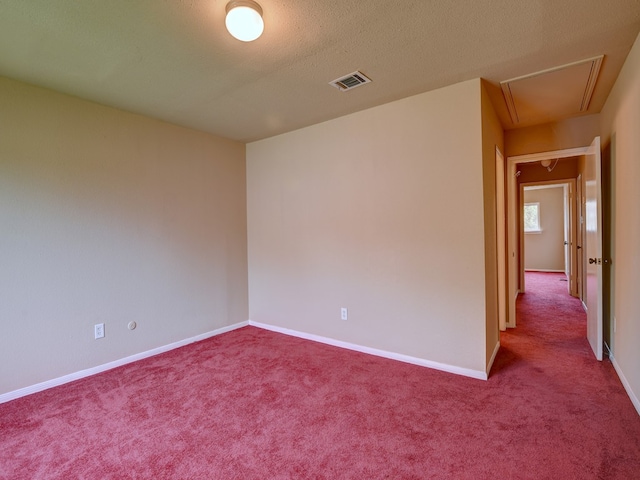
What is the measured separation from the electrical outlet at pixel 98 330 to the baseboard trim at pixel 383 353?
5.81 ft

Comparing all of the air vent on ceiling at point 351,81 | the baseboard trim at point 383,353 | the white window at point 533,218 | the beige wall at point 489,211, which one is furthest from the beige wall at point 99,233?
the white window at point 533,218

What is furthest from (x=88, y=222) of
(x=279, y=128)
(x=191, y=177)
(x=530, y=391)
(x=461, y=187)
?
(x=530, y=391)

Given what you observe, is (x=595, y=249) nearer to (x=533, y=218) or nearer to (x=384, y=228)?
(x=384, y=228)

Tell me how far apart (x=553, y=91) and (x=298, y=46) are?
7.51 ft

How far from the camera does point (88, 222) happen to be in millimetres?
2764

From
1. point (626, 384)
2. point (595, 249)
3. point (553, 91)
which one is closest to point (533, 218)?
point (595, 249)

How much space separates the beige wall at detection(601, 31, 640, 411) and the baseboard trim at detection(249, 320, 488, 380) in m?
1.01

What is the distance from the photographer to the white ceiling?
168 centimetres

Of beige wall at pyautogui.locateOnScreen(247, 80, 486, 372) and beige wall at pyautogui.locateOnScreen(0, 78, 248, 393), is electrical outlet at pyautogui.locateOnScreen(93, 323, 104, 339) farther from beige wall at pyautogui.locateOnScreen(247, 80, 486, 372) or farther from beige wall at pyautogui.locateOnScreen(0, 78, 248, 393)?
beige wall at pyautogui.locateOnScreen(247, 80, 486, 372)

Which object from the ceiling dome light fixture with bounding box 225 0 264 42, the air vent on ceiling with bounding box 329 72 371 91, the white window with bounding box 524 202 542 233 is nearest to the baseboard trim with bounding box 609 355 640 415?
the air vent on ceiling with bounding box 329 72 371 91

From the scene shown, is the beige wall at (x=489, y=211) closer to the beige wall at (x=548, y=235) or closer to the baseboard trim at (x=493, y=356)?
the baseboard trim at (x=493, y=356)

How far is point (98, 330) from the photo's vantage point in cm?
→ 282

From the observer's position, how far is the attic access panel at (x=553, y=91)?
2367mm

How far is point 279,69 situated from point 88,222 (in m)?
2.13
